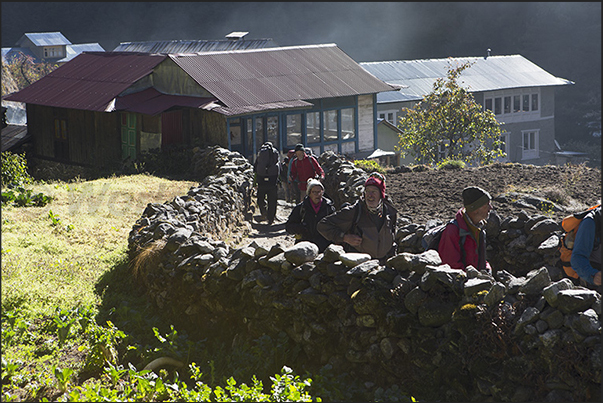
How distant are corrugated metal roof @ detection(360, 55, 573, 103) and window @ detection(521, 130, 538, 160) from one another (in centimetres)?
Answer: 438

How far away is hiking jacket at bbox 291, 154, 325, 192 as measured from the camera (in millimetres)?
14523

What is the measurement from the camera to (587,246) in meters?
5.57

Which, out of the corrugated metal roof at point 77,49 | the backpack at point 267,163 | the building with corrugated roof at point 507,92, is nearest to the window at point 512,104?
the building with corrugated roof at point 507,92

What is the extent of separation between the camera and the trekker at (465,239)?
5883 millimetres

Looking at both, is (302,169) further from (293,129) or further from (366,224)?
(293,129)

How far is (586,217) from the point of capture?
5.57m

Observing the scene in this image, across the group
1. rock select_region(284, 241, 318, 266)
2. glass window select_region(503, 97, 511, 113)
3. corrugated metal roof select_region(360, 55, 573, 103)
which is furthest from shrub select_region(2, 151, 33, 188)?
glass window select_region(503, 97, 511, 113)

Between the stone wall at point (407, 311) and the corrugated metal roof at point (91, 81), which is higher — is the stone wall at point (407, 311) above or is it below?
below

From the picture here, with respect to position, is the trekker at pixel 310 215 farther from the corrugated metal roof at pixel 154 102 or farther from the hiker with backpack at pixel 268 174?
the corrugated metal roof at pixel 154 102

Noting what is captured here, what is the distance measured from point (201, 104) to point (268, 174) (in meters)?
10.1

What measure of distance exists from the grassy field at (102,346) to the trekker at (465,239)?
1342mm

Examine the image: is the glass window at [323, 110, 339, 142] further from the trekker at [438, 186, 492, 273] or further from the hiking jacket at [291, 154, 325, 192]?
the trekker at [438, 186, 492, 273]

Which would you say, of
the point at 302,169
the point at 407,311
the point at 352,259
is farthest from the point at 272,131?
the point at 407,311

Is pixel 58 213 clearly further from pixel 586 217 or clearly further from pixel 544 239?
pixel 586 217
